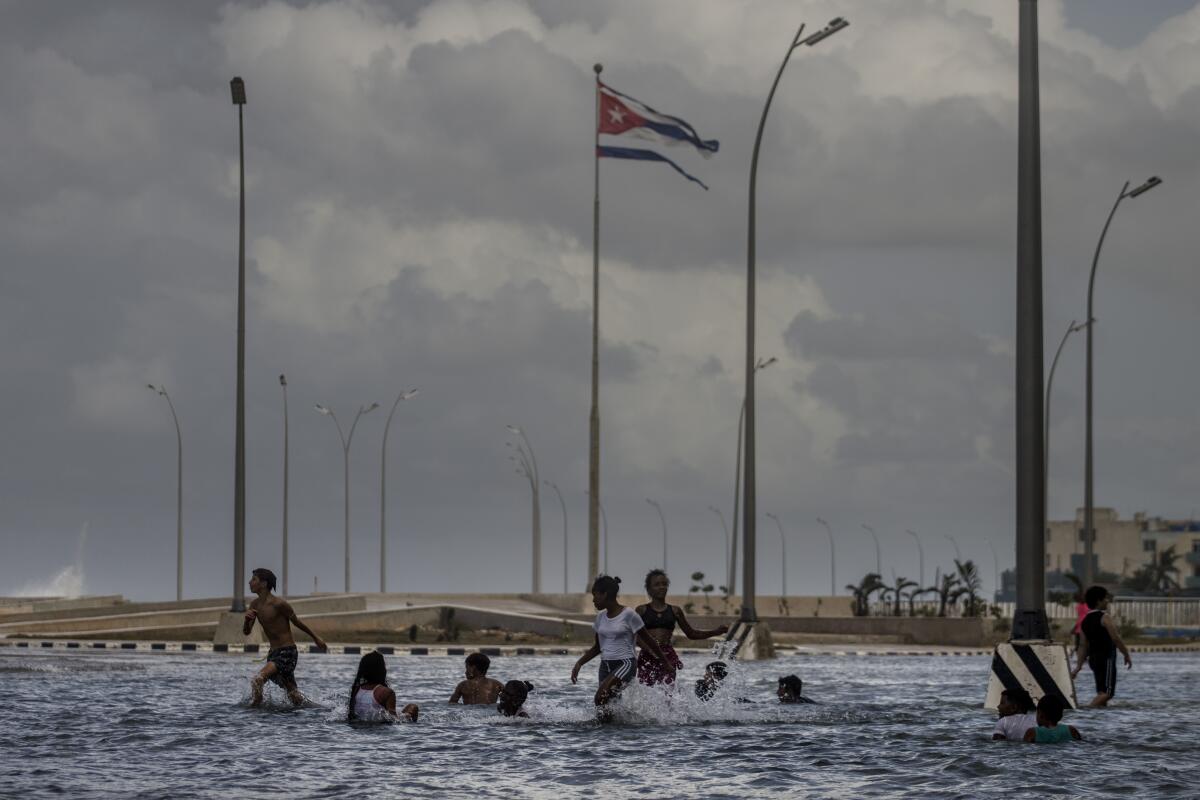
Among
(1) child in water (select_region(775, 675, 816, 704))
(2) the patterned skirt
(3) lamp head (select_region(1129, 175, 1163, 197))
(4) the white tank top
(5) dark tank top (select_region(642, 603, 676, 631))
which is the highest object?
(3) lamp head (select_region(1129, 175, 1163, 197))

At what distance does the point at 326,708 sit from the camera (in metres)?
20.4

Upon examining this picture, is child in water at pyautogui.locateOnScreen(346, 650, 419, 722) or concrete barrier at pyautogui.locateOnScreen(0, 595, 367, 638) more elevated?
child in water at pyautogui.locateOnScreen(346, 650, 419, 722)

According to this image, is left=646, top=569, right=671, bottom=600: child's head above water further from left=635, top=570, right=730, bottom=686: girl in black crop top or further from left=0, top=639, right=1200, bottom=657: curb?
left=0, top=639, right=1200, bottom=657: curb

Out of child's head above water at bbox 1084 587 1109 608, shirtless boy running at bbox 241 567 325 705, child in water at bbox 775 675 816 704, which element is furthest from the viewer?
child in water at bbox 775 675 816 704

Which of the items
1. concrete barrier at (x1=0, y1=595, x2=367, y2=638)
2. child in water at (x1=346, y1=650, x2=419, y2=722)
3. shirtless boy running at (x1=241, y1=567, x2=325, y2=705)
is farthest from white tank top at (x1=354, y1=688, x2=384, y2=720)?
concrete barrier at (x1=0, y1=595, x2=367, y2=638)

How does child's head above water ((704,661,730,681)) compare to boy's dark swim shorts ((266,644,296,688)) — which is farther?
child's head above water ((704,661,730,681))

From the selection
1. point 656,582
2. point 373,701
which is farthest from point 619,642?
point 373,701

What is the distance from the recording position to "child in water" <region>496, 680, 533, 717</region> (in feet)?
62.8

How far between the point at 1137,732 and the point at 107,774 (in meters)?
10.1

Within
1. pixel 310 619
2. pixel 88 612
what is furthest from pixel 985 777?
pixel 88 612

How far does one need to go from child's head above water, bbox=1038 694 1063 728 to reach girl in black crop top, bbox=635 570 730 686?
3.36 m

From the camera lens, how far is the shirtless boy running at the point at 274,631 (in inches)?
765

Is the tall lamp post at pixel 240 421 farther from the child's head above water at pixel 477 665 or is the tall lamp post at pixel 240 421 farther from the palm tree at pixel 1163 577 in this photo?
the palm tree at pixel 1163 577

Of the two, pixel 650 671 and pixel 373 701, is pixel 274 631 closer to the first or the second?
pixel 373 701
